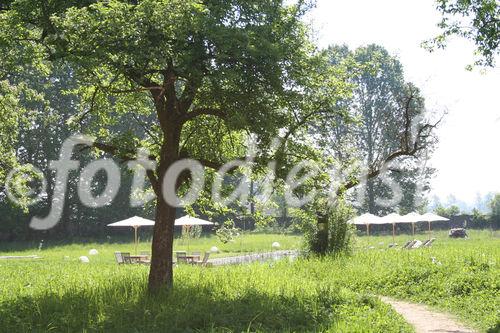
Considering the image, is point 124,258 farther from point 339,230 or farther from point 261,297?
point 261,297

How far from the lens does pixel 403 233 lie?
194 feet

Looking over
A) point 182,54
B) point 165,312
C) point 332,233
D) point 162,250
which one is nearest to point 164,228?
point 162,250

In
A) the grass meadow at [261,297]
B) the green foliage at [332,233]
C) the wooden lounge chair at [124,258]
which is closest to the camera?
the grass meadow at [261,297]

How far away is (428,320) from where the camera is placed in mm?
11938

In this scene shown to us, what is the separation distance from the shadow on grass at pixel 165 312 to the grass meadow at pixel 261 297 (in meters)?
0.02

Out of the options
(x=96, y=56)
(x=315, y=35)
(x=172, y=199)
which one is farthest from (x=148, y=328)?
(x=315, y=35)

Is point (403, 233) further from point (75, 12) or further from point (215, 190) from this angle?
point (75, 12)

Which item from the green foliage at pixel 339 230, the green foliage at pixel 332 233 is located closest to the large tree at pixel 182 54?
the green foliage at pixel 332 233

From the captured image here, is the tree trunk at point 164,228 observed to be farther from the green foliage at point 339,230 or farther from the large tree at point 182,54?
the green foliage at point 339,230

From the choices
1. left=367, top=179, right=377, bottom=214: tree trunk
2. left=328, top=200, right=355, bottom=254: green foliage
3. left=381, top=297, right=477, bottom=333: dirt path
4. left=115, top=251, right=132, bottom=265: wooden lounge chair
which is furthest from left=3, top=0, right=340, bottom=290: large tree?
left=367, top=179, right=377, bottom=214: tree trunk

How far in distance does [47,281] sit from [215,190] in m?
5.53

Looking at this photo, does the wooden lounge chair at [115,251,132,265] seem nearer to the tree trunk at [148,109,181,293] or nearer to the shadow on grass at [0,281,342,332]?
the shadow on grass at [0,281,342,332]

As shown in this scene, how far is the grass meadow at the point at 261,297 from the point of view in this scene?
33.8 ft

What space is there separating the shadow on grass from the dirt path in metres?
1.83
